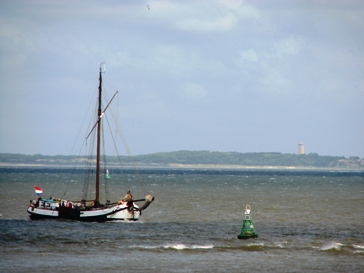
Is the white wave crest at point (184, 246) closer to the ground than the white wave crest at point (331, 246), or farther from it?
closer to the ground

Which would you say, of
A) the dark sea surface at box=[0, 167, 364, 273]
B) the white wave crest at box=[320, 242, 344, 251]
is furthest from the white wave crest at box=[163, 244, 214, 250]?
the white wave crest at box=[320, 242, 344, 251]

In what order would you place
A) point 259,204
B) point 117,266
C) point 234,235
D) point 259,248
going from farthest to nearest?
1. point 259,204
2. point 234,235
3. point 259,248
4. point 117,266

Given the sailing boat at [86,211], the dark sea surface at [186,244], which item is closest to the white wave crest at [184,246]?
the dark sea surface at [186,244]

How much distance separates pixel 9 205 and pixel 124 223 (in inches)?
1073

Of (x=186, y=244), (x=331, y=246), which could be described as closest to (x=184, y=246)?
(x=186, y=244)

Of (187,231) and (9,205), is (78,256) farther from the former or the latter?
(9,205)

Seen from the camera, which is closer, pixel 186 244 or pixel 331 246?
pixel 331 246

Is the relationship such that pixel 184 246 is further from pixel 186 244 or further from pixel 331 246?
pixel 331 246

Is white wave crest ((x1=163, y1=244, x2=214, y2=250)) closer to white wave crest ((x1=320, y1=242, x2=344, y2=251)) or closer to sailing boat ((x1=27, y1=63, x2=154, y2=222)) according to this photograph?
white wave crest ((x1=320, y1=242, x2=344, y2=251))

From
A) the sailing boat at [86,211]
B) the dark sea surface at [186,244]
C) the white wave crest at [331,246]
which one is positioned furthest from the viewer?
the sailing boat at [86,211]

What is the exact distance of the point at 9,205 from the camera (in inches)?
3408

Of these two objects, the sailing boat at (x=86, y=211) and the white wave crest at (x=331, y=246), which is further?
the sailing boat at (x=86, y=211)

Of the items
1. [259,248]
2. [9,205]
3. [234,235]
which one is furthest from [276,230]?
[9,205]

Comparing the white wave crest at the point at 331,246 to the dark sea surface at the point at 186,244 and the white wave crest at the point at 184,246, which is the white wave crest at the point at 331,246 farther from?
the white wave crest at the point at 184,246
